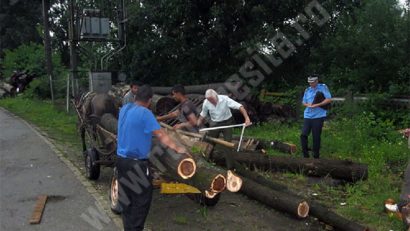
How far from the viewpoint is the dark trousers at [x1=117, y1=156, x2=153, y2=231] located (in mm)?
5211

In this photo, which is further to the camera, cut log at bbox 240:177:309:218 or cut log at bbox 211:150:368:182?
cut log at bbox 211:150:368:182

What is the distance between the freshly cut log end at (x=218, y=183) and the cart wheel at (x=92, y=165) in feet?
10.9

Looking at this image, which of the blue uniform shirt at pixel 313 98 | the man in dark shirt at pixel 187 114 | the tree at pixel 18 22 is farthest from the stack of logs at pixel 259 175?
the tree at pixel 18 22

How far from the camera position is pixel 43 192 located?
7.76 metres

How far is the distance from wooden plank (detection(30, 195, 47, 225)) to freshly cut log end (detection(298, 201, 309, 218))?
341 cm

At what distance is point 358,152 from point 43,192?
6.28 m

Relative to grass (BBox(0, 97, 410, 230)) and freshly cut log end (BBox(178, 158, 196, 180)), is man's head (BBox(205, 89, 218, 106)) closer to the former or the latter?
grass (BBox(0, 97, 410, 230))

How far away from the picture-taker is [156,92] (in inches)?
658

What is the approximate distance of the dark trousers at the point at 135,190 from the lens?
205 inches

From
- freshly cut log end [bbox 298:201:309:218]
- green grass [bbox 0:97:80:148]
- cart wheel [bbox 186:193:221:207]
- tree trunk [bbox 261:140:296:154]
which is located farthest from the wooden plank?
green grass [bbox 0:97:80:148]

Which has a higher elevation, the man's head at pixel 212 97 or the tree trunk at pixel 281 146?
the man's head at pixel 212 97

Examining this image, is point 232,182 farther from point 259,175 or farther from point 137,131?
point 259,175

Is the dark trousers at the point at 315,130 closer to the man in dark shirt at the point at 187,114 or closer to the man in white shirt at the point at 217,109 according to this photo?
the man in white shirt at the point at 217,109

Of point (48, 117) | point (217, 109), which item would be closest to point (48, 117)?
point (48, 117)
